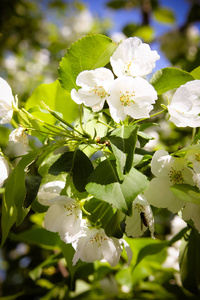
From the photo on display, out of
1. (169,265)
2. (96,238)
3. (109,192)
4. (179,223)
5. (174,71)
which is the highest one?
(174,71)

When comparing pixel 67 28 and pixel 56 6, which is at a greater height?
pixel 56 6

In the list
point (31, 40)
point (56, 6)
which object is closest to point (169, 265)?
point (31, 40)

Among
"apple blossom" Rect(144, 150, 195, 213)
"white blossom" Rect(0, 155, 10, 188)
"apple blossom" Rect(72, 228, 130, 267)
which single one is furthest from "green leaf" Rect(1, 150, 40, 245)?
"apple blossom" Rect(144, 150, 195, 213)

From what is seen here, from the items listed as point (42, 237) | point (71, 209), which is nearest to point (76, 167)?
point (71, 209)

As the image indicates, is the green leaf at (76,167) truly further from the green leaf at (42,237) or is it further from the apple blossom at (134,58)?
the green leaf at (42,237)

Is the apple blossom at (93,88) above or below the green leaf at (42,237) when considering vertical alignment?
above

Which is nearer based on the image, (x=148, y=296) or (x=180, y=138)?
(x=148, y=296)

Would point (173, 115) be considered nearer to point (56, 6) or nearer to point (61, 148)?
point (61, 148)

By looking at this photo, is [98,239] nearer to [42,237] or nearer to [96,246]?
[96,246]

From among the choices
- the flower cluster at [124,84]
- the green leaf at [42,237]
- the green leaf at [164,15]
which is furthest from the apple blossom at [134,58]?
the green leaf at [164,15]
